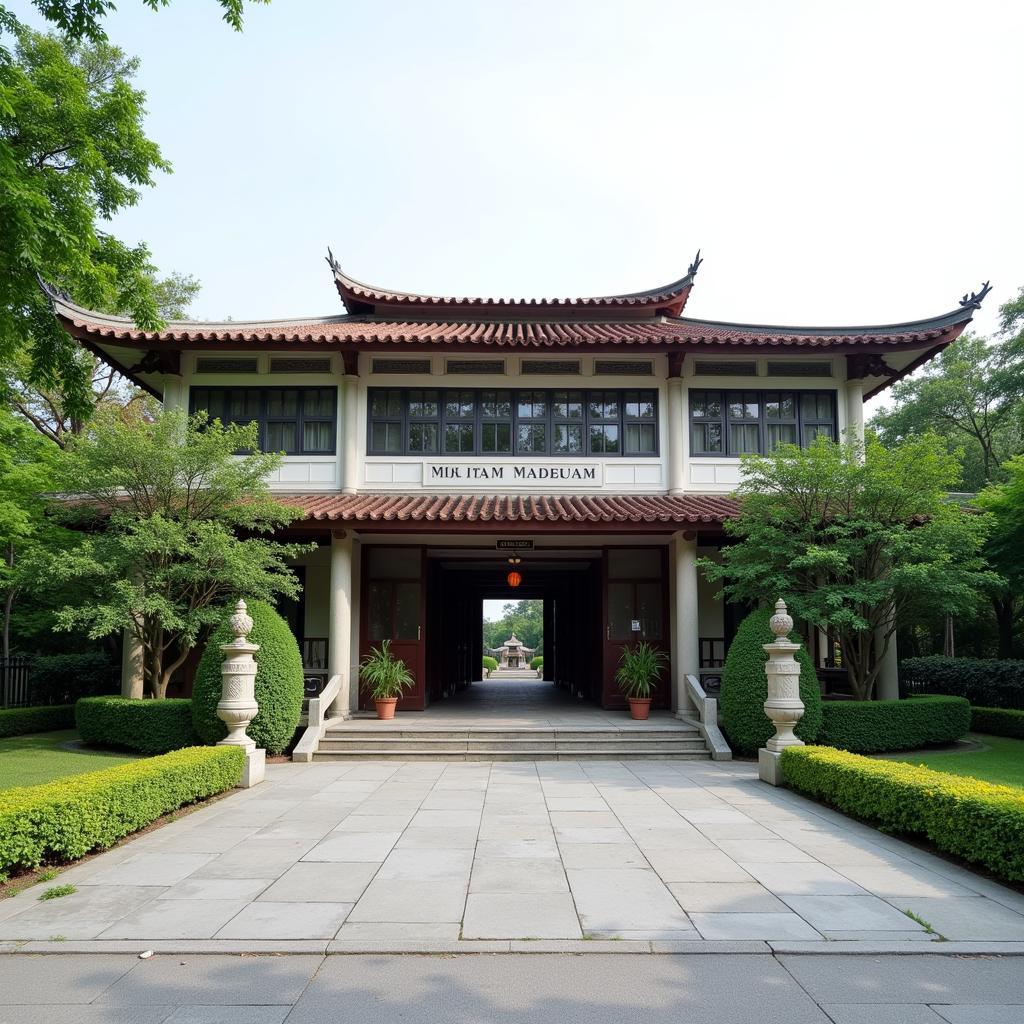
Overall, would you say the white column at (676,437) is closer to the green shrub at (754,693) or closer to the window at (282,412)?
the green shrub at (754,693)

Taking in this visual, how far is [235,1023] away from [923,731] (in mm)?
11259

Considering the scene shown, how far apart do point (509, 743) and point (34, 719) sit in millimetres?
8699

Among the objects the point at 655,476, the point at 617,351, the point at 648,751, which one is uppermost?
the point at 617,351

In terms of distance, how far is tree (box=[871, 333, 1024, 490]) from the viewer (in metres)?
28.1

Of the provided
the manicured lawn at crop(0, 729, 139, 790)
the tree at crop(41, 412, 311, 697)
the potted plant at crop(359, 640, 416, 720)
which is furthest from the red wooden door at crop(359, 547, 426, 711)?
the manicured lawn at crop(0, 729, 139, 790)

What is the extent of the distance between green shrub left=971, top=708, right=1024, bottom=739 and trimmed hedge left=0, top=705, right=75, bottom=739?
55.2 feet

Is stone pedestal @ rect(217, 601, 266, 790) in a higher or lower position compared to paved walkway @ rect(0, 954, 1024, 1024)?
higher

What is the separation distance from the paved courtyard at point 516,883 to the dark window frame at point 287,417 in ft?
24.2

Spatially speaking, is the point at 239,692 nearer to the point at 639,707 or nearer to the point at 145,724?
the point at 145,724

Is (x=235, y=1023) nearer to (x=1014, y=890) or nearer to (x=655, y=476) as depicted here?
(x=1014, y=890)

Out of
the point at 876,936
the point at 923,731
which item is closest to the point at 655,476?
the point at 923,731

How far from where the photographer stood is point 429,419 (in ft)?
49.4

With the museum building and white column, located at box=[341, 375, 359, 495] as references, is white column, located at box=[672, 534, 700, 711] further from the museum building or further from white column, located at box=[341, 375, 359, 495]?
white column, located at box=[341, 375, 359, 495]

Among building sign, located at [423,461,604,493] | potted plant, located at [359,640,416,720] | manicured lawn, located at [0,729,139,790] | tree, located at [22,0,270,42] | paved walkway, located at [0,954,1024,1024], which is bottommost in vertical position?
manicured lawn, located at [0,729,139,790]
